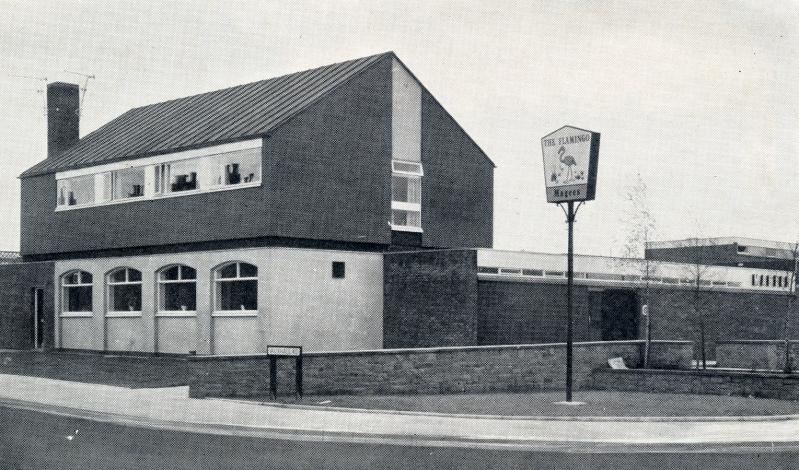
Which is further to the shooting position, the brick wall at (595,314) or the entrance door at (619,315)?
the entrance door at (619,315)

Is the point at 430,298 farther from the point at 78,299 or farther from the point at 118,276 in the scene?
the point at 78,299

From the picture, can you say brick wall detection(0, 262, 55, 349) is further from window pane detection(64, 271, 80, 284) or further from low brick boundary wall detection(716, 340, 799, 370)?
low brick boundary wall detection(716, 340, 799, 370)

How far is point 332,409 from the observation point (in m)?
21.2

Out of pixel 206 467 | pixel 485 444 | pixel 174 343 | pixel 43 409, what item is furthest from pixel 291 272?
pixel 206 467

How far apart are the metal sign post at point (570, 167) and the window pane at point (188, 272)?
15213mm

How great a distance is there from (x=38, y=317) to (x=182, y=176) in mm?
10880

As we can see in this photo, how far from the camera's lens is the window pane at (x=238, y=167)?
32.7 metres

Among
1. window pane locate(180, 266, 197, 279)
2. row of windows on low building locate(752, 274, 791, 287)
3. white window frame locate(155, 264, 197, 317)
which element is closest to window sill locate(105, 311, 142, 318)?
white window frame locate(155, 264, 197, 317)

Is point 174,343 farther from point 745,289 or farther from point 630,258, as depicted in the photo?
point 745,289

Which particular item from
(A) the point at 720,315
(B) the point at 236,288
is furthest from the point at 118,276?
(A) the point at 720,315

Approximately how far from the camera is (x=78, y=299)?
131 ft

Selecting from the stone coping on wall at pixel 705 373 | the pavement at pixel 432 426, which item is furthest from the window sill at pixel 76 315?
the stone coping on wall at pixel 705 373

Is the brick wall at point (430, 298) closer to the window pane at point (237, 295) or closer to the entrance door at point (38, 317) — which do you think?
the window pane at point (237, 295)

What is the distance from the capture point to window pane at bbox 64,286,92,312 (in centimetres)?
3928
